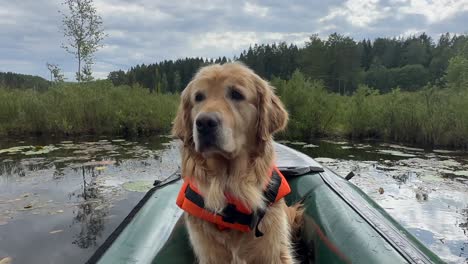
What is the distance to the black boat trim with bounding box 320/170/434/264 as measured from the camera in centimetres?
179

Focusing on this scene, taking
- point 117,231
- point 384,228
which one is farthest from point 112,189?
point 384,228

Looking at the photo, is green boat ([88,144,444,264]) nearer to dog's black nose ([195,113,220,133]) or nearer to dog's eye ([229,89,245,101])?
dog's black nose ([195,113,220,133])

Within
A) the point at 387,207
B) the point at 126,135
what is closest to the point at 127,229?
the point at 387,207

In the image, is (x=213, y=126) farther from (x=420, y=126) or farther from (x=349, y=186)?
(x=420, y=126)

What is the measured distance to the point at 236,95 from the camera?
7.54ft

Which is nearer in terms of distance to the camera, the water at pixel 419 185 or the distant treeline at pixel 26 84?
the water at pixel 419 185

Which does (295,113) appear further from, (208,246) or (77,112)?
(208,246)

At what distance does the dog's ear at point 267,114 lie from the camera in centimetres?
233

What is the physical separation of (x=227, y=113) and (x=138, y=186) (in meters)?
A: 4.43

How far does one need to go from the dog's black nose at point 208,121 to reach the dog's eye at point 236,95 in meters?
0.33

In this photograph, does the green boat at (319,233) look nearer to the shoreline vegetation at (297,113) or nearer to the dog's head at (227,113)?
the dog's head at (227,113)

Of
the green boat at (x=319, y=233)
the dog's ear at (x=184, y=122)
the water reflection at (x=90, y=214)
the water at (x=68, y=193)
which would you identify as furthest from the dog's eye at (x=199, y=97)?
the water reflection at (x=90, y=214)

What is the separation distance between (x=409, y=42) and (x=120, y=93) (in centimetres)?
6134

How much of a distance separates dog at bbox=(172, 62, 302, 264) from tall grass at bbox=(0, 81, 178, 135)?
10.7 meters
